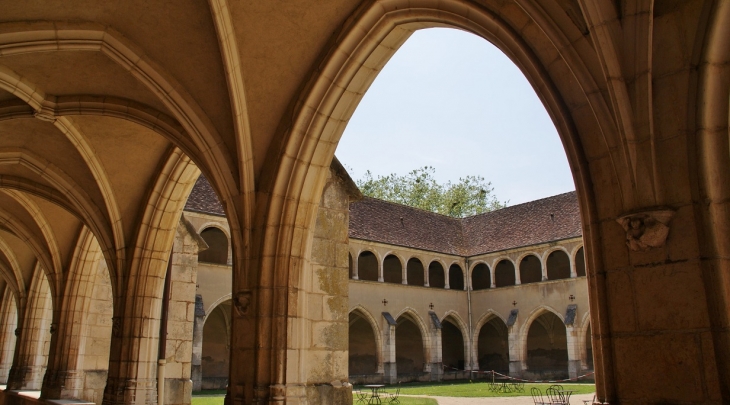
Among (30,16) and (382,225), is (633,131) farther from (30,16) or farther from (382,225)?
A: (382,225)

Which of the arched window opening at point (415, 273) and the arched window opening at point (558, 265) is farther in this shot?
the arched window opening at point (415, 273)

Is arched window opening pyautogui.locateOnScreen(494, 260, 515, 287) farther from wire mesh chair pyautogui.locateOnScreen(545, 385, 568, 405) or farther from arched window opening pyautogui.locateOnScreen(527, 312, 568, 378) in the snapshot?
wire mesh chair pyautogui.locateOnScreen(545, 385, 568, 405)

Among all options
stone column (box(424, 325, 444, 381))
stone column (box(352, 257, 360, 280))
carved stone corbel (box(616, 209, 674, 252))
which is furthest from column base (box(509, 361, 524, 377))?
carved stone corbel (box(616, 209, 674, 252))

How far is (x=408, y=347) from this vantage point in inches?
1021

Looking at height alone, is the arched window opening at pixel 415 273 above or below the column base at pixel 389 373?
above

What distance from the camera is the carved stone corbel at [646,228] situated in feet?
8.64

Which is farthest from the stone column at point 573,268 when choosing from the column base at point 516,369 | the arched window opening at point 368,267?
the arched window opening at point 368,267

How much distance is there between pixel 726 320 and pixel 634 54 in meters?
1.24

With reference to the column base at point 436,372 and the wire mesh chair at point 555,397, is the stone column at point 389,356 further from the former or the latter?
the wire mesh chair at point 555,397

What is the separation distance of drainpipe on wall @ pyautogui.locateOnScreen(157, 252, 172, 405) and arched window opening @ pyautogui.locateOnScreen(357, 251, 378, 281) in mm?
15972

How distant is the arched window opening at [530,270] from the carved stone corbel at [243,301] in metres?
20.9

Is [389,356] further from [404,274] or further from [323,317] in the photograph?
[323,317]

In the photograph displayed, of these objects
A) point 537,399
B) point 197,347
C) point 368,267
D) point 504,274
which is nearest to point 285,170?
point 537,399

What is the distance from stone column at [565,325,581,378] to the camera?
2152 cm
